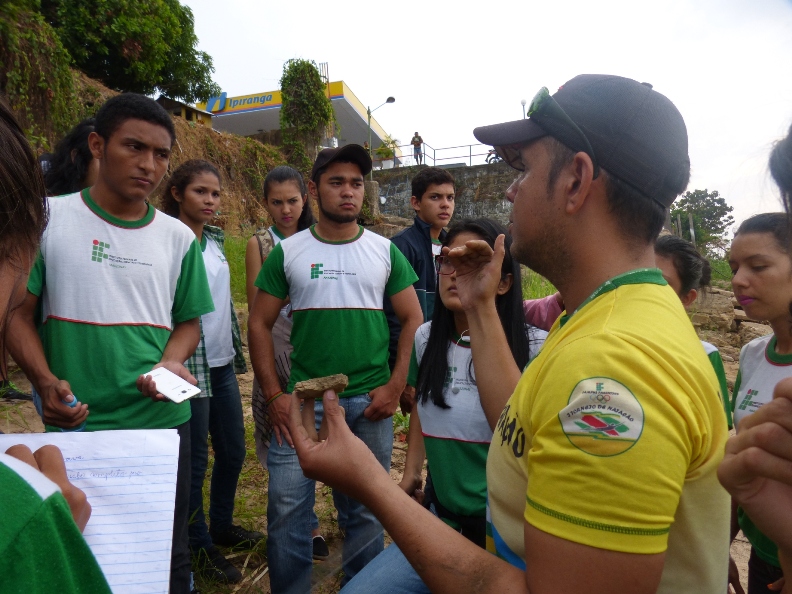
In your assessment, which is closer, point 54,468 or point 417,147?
point 54,468

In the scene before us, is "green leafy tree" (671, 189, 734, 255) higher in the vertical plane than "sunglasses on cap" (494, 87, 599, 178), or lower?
lower

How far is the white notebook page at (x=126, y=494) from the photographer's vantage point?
43.9 inches

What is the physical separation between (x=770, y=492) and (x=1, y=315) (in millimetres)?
1400

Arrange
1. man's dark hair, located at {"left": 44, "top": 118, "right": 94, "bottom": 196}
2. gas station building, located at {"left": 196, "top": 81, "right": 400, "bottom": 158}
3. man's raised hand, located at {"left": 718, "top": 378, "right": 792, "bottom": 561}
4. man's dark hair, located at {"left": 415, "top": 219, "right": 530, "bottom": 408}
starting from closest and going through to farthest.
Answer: man's raised hand, located at {"left": 718, "top": 378, "right": 792, "bottom": 561}
man's dark hair, located at {"left": 415, "top": 219, "right": 530, "bottom": 408}
man's dark hair, located at {"left": 44, "top": 118, "right": 94, "bottom": 196}
gas station building, located at {"left": 196, "top": 81, "right": 400, "bottom": 158}

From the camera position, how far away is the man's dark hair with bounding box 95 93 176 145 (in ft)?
7.81

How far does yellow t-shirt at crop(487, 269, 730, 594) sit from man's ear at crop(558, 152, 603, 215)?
21 centimetres

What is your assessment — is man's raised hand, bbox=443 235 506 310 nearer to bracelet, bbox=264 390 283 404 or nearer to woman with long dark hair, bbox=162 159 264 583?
bracelet, bbox=264 390 283 404

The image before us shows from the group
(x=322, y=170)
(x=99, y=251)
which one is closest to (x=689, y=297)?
(x=322, y=170)

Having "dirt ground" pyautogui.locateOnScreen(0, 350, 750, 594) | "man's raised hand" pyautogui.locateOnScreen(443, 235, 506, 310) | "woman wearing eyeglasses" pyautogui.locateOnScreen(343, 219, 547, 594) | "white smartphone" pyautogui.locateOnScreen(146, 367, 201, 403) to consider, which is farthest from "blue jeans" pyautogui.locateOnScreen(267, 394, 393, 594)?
"man's raised hand" pyautogui.locateOnScreen(443, 235, 506, 310)

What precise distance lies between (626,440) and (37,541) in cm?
87

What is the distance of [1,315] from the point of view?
39.2 inches

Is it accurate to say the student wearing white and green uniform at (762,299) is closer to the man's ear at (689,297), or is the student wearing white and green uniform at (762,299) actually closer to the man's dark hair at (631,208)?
the man's ear at (689,297)

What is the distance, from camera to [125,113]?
2.39 metres

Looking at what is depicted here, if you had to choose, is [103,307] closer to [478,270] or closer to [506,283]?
[478,270]
